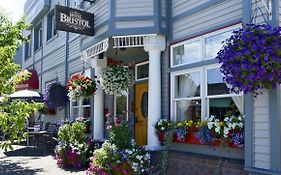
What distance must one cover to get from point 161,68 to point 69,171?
4020 mm

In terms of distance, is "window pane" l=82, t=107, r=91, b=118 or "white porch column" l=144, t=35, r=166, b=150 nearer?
"white porch column" l=144, t=35, r=166, b=150

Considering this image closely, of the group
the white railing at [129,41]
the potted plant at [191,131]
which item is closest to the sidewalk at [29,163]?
the potted plant at [191,131]

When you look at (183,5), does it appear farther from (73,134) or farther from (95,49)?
(73,134)

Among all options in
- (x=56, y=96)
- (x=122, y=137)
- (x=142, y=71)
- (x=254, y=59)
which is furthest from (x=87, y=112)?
(x=254, y=59)

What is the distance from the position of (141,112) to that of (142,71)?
1.25m

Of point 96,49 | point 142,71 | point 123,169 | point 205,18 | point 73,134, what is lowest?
point 123,169

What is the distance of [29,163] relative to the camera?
1170 centimetres

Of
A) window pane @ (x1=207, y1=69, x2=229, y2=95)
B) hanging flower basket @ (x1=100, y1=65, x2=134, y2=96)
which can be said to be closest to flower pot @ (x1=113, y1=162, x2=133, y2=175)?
hanging flower basket @ (x1=100, y1=65, x2=134, y2=96)

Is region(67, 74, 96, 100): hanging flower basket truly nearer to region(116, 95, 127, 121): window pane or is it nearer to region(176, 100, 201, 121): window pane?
region(116, 95, 127, 121): window pane

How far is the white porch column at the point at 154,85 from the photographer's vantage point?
8.34 m

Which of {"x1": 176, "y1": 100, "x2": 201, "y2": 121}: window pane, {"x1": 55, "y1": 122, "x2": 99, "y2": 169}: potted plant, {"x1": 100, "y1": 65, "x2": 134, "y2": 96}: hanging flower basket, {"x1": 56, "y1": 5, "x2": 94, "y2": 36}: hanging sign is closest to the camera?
{"x1": 176, "y1": 100, "x2": 201, "y2": 121}: window pane

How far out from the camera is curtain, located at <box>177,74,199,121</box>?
7.87 m

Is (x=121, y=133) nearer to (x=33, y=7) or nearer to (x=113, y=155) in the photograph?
(x=113, y=155)

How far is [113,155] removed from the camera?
8094mm
